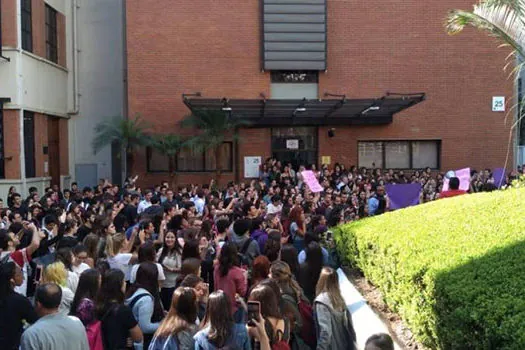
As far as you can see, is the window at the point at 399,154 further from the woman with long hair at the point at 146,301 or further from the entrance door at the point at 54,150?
the woman with long hair at the point at 146,301

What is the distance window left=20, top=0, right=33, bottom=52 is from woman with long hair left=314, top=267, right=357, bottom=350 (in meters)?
20.8

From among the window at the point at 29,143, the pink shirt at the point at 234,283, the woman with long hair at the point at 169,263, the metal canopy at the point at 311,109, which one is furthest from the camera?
the metal canopy at the point at 311,109

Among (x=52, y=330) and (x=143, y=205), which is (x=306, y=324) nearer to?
(x=52, y=330)

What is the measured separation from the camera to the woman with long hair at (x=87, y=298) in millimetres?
5715

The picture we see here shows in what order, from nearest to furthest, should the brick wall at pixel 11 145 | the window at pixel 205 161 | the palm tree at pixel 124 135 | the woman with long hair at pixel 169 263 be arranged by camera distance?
the woman with long hair at pixel 169 263
the brick wall at pixel 11 145
the palm tree at pixel 124 135
the window at pixel 205 161

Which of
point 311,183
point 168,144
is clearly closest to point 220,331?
point 311,183

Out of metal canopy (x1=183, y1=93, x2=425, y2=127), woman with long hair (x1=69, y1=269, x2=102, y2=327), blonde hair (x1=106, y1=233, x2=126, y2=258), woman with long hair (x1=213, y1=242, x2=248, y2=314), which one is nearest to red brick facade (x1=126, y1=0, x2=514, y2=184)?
metal canopy (x1=183, y1=93, x2=425, y2=127)

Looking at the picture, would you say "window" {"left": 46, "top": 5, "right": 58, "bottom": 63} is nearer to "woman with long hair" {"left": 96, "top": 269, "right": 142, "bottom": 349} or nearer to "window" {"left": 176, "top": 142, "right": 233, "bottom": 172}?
"window" {"left": 176, "top": 142, "right": 233, "bottom": 172}

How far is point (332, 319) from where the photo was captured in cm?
608

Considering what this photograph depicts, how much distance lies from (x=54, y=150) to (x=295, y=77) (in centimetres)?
1104

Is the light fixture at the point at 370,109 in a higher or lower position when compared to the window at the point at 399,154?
higher

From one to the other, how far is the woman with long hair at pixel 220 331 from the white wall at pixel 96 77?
26220 mm

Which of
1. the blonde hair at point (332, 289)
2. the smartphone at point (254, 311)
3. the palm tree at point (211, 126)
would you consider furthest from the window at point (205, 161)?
the smartphone at point (254, 311)

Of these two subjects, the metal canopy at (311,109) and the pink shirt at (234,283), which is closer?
the pink shirt at (234,283)
